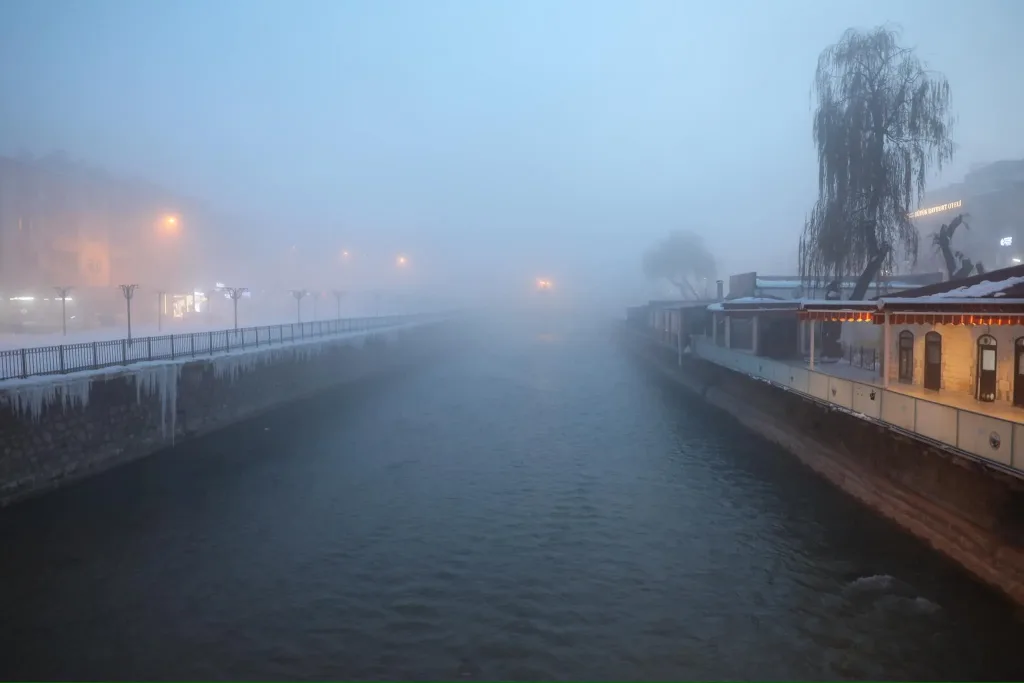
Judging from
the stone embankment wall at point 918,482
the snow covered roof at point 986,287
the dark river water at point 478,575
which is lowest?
the dark river water at point 478,575

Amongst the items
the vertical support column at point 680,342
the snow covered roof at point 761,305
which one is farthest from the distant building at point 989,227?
the snow covered roof at point 761,305

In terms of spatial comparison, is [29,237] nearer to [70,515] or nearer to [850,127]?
[70,515]

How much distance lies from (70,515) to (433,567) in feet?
26.8

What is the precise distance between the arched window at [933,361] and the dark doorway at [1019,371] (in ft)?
10.0

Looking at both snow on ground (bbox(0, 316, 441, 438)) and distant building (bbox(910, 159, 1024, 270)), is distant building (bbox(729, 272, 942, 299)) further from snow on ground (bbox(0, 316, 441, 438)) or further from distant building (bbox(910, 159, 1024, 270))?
snow on ground (bbox(0, 316, 441, 438))

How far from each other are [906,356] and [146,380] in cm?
2184

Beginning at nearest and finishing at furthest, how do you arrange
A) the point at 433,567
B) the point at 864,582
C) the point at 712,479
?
the point at 864,582 → the point at 433,567 → the point at 712,479

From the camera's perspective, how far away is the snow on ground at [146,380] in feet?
51.5

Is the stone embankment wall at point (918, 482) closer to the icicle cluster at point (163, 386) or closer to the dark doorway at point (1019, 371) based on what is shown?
the dark doorway at point (1019, 371)

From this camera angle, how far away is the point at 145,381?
20.4m

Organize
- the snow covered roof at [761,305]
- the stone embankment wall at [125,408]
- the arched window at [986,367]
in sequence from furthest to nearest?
the snow covered roof at [761,305] → the arched window at [986,367] → the stone embankment wall at [125,408]

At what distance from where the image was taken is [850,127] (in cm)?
2723

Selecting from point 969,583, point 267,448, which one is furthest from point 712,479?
point 267,448

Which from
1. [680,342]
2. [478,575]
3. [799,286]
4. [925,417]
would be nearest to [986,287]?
[925,417]
